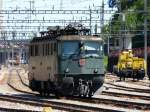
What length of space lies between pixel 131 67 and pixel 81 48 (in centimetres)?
2860

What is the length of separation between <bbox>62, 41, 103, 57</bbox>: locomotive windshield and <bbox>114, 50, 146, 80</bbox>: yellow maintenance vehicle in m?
26.9

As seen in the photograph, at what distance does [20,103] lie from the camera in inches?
1001

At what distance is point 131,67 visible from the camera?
178 feet

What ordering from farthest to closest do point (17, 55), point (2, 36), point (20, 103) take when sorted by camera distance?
point (17, 55)
point (2, 36)
point (20, 103)

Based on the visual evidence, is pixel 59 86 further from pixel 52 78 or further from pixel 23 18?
pixel 23 18

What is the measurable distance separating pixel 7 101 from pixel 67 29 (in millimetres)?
4110

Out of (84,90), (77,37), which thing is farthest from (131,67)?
(77,37)

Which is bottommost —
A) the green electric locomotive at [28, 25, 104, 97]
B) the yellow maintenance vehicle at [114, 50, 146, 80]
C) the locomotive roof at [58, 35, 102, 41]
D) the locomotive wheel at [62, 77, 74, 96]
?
the yellow maintenance vehicle at [114, 50, 146, 80]

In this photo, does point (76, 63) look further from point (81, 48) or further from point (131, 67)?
point (131, 67)

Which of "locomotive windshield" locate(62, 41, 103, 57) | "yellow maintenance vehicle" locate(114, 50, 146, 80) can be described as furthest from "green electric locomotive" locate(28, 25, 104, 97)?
"yellow maintenance vehicle" locate(114, 50, 146, 80)

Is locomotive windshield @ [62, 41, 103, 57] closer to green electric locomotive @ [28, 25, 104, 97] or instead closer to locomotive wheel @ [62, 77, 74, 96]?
green electric locomotive @ [28, 25, 104, 97]

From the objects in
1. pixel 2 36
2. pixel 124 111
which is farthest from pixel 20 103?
pixel 2 36

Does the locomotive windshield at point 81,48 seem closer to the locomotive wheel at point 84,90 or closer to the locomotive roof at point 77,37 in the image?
the locomotive roof at point 77,37

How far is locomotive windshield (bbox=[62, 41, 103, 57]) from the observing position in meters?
26.1
